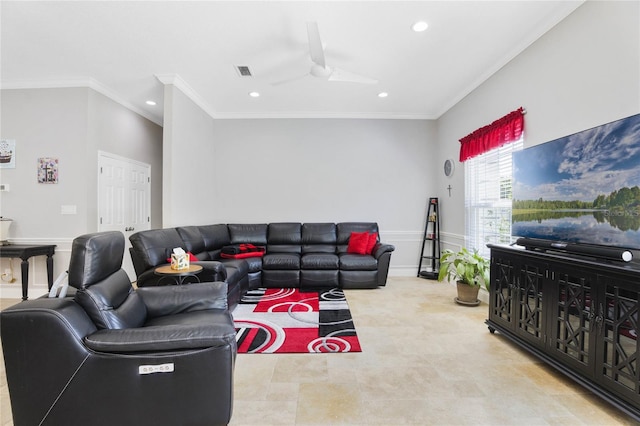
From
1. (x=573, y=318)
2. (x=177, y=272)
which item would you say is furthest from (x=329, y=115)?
(x=573, y=318)

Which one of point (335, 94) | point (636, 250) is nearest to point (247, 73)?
point (335, 94)

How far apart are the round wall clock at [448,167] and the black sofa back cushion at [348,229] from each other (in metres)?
1.46

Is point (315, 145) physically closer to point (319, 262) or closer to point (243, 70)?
Result: point (243, 70)

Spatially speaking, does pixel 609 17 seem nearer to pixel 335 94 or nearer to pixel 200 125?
pixel 335 94

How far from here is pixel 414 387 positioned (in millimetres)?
1947

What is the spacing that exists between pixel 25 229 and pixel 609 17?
6.52 metres

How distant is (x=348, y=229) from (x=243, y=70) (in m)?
2.90

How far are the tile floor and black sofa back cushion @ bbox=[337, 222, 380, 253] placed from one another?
2202mm

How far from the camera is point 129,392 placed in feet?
4.18

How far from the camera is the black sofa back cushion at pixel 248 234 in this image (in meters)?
4.92

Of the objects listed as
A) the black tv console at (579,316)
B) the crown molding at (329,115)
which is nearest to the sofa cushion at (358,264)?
the black tv console at (579,316)

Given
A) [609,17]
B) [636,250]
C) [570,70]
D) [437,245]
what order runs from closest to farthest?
[636,250]
[609,17]
[570,70]
[437,245]

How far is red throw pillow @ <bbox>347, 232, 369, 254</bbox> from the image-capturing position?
15.4 ft

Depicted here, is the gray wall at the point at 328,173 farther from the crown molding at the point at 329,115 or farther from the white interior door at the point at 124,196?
the white interior door at the point at 124,196
